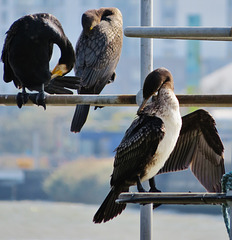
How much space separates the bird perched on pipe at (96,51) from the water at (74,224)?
18274 millimetres

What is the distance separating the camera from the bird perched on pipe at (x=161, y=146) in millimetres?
2322

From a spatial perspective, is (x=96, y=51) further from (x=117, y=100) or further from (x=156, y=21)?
(x=156, y=21)

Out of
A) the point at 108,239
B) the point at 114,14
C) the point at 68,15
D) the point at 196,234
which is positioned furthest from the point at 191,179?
the point at 114,14

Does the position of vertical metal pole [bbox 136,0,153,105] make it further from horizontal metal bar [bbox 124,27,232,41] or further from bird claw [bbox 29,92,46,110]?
horizontal metal bar [bbox 124,27,232,41]

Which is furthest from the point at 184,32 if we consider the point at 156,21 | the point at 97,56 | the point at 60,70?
the point at 156,21

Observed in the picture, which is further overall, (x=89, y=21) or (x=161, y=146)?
(x=89, y=21)

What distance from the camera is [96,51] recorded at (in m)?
3.92

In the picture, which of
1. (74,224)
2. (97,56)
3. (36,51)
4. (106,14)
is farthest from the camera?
(74,224)

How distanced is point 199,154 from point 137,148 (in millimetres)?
256

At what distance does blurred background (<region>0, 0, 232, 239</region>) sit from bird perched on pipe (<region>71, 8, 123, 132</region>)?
13942mm

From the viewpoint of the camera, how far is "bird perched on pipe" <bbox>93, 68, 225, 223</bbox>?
7.62 feet

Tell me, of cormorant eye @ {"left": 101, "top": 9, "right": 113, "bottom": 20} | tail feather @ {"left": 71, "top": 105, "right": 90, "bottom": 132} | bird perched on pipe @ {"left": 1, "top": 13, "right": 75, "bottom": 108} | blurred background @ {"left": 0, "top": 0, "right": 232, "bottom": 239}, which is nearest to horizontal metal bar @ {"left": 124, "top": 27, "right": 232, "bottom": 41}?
bird perched on pipe @ {"left": 1, "top": 13, "right": 75, "bottom": 108}

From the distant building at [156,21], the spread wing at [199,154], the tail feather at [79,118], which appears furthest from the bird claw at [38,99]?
the distant building at [156,21]

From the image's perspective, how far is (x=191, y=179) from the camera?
60.8 feet
